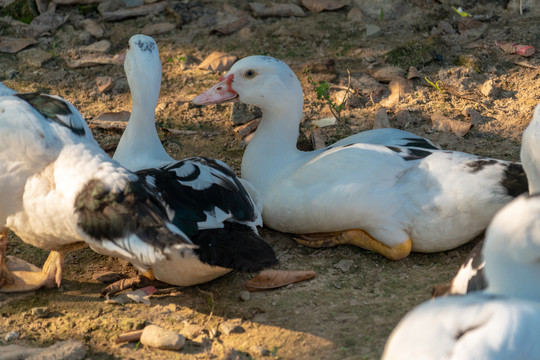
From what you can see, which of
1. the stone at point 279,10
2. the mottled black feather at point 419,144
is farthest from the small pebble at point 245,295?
the stone at point 279,10

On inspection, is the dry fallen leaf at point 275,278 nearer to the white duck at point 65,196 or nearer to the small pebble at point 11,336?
the white duck at point 65,196

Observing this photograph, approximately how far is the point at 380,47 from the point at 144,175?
2894 millimetres

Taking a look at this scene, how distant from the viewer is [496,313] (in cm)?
217

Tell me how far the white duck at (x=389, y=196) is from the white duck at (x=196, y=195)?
36 centimetres

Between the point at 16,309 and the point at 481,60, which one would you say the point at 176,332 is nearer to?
the point at 16,309

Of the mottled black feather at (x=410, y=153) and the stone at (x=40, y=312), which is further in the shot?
the mottled black feather at (x=410, y=153)

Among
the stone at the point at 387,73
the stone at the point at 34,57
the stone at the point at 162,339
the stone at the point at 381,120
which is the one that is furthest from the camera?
the stone at the point at 34,57

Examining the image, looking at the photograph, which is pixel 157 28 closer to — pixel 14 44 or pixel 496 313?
pixel 14 44

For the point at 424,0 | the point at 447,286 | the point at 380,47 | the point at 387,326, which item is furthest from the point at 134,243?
the point at 424,0

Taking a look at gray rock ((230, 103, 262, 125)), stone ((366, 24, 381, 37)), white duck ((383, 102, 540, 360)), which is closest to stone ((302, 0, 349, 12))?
stone ((366, 24, 381, 37))

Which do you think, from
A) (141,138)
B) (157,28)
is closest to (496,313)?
(141,138)

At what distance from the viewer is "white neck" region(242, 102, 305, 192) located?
163 inches

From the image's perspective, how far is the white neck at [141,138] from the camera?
Answer: 160 inches

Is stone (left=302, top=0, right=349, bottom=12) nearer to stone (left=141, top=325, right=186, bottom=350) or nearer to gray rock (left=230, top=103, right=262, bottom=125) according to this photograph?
gray rock (left=230, top=103, right=262, bottom=125)
